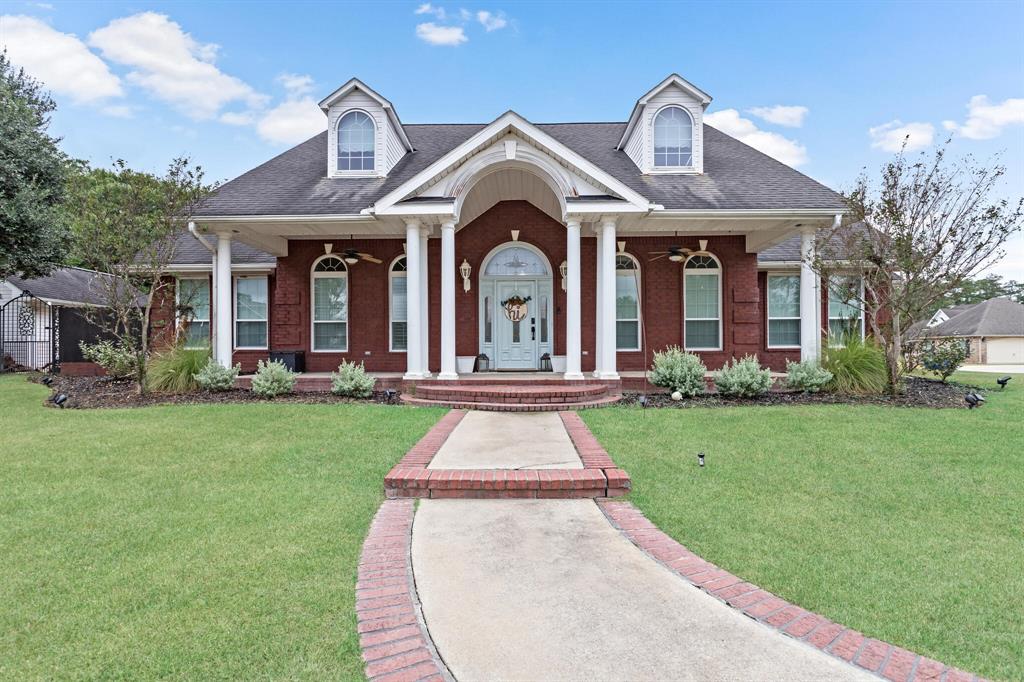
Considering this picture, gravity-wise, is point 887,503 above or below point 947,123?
below

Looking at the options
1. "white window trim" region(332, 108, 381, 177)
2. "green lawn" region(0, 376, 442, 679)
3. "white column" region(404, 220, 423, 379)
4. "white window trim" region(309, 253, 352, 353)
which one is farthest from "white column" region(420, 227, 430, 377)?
"green lawn" region(0, 376, 442, 679)

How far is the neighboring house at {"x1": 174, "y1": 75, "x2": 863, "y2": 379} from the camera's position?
36.5 ft

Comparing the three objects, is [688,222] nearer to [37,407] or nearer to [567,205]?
[567,205]

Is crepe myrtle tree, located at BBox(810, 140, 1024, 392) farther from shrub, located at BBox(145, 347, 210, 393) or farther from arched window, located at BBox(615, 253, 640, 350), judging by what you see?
shrub, located at BBox(145, 347, 210, 393)

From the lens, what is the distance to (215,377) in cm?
1053

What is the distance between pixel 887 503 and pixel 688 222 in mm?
7863

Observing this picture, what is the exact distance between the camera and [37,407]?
9.55 metres

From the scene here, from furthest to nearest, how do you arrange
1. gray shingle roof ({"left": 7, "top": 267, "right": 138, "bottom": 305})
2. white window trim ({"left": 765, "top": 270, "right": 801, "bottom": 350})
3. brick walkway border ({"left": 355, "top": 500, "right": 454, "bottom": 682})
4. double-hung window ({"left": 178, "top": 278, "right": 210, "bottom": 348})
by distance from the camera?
1. gray shingle roof ({"left": 7, "top": 267, "right": 138, "bottom": 305})
2. double-hung window ({"left": 178, "top": 278, "right": 210, "bottom": 348})
3. white window trim ({"left": 765, "top": 270, "right": 801, "bottom": 350})
4. brick walkway border ({"left": 355, "top": 500, "right": 454, "bottom": 682})

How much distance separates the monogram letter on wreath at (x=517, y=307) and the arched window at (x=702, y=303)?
13.2 feet

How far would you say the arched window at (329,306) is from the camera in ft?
44.1

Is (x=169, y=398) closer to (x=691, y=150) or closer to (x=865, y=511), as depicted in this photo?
(x=865, y=511)

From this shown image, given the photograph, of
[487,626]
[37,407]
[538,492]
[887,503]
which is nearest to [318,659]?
[487,626]

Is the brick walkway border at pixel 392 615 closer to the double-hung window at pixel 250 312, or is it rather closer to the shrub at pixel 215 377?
the shrub at pixel 215 377

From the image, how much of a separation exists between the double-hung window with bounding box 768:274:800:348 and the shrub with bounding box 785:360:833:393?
3.88 metres
